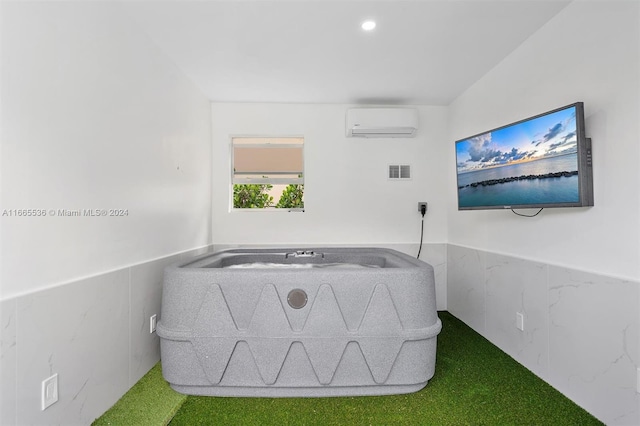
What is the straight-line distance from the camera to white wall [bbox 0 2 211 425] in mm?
1369

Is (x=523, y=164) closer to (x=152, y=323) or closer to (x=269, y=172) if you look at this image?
(x=269, y=172)

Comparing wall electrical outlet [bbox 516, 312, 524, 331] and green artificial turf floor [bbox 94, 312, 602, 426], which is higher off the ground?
wall electrical outlet [bbox 516, 312, 524, 331]

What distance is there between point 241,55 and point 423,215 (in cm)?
251

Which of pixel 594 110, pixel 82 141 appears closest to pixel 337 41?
pixel 594 110

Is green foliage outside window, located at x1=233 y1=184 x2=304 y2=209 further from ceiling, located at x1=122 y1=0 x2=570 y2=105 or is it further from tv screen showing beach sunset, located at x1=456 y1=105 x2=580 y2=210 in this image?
tv screen showing beach sunset, located at x1=456 y1=105 x2=580 y2=210

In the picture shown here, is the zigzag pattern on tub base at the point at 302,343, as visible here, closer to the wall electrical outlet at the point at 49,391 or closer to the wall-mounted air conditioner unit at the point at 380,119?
the wall electrical outlet at the point at 49,391

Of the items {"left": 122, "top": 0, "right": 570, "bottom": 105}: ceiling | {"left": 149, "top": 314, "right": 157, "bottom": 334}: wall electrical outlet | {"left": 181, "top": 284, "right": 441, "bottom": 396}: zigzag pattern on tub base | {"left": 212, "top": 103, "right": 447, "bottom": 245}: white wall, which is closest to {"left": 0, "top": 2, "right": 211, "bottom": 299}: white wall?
{"left": 122, "top": 0, "right": 570, "bottom": 105}: ceiling

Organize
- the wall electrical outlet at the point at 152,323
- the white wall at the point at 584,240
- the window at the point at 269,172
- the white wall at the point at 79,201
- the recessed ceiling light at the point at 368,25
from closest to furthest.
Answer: the white wall at the point at 79,201
the white wall at the point at 584,240
the recessed ceiling light at the point at 368,25
the wall electrical outlet at the point at 152,323
the window at the point at 269,172

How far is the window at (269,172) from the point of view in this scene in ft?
13.3

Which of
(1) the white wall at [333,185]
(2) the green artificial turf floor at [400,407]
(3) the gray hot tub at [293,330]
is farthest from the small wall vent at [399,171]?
(2) the green artificial turf floor at [400,407]

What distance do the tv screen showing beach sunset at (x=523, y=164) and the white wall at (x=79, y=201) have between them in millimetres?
2420

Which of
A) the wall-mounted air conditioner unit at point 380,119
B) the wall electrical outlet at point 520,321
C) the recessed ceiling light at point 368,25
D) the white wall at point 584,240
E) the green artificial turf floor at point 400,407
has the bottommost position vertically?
the green artificial turf floor at point 400,407

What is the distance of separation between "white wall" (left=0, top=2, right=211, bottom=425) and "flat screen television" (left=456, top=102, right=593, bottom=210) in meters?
2.43

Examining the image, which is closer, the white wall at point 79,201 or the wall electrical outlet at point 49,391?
the white wall at point 79,201
